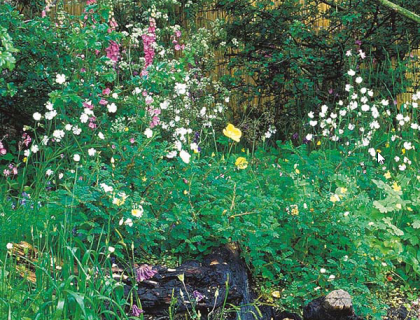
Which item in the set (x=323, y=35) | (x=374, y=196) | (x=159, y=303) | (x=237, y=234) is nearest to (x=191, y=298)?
(x=159, y=303)

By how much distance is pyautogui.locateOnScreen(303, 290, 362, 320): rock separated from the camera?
8.75 feet

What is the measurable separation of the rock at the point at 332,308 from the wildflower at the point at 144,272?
2.69 feet

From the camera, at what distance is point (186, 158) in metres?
2.79

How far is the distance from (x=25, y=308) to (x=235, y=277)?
1.05 meters

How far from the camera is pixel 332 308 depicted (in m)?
2.67

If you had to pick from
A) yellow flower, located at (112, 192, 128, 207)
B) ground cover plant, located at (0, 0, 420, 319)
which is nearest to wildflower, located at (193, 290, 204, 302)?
ground cover plant, located at (0, 0, 420, 319)

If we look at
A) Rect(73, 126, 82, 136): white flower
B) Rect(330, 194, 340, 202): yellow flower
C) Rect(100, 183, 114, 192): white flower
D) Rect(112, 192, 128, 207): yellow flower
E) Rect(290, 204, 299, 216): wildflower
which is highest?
Rect(100, 183, 114, 192): white flower

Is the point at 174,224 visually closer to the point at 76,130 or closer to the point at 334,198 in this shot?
the point at 334,198

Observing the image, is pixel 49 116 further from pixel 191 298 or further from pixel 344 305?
pixel 344 305

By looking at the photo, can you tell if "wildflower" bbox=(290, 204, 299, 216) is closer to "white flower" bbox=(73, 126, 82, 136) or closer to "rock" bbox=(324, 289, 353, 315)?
"rock" bbox=(324, 289, 353, 315)

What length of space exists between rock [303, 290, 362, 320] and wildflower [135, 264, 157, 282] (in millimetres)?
820

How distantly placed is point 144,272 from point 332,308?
3.06 feet

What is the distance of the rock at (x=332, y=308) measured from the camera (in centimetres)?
267

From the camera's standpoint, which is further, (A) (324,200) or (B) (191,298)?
(A) (324,200)
